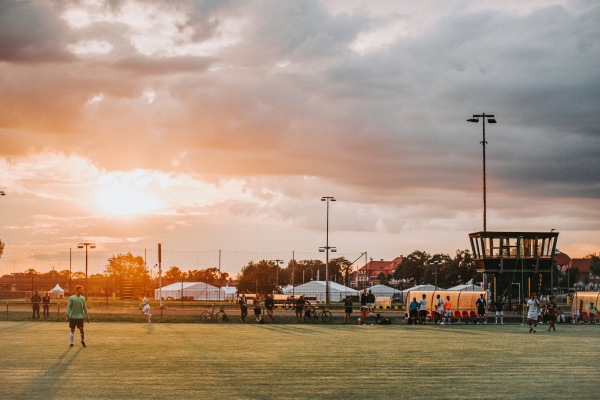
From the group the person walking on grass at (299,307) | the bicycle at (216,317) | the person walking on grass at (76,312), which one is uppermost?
the person walking on grass at (76,312)

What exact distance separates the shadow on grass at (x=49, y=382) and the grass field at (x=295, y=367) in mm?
20

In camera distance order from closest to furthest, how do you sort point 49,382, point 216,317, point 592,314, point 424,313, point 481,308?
point 49,382 → point 424,313 → point 216,317 → point 481,308 → point 592,314

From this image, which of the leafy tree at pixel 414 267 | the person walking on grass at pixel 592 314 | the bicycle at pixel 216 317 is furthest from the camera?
the leafy tree at pixel 414 267

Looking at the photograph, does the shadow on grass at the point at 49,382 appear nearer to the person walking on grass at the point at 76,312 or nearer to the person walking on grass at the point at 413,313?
the person walking on grass at the point at 76,312

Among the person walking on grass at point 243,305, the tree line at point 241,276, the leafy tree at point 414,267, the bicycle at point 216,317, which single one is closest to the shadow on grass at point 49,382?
the person walking on grass at point 243,305

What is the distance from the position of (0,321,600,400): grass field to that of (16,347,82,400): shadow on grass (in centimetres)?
2

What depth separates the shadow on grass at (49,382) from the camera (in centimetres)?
1387

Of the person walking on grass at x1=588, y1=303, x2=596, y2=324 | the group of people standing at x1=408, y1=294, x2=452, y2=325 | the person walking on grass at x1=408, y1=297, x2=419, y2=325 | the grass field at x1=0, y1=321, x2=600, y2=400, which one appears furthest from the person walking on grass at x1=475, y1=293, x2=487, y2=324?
the grass field at x1=0, y1=321, x2=600, y2=400

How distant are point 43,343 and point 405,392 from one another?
16196 mm

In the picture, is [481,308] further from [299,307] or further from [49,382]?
[49,382]

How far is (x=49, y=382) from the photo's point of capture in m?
15.6

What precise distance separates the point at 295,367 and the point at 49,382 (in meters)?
6.02

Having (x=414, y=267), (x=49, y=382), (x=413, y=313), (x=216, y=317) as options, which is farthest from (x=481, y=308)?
(x=414, y=267)

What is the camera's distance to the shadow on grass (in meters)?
13.9
